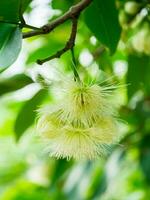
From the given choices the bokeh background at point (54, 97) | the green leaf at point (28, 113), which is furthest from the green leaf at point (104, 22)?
the green leaf at point (28, 113)

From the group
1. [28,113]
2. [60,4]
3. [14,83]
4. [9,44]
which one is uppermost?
[9,44]

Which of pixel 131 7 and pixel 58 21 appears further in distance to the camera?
pixel 131 7

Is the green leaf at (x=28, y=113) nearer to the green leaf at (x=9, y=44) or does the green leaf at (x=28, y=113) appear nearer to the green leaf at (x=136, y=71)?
the green leaf at (x=136, y=71)

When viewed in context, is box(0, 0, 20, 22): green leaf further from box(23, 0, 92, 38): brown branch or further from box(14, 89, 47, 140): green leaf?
box(14, 89, 47, 140): green leaf

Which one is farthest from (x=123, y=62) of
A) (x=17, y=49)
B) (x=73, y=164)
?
(x=17, y=49)

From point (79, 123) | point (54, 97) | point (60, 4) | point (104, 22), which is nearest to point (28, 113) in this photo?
point (54, 97)

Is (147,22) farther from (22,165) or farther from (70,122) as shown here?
(22,165)

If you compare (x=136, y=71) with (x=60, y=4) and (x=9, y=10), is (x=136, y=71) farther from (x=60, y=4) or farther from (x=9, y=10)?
(x=9, y=10)
